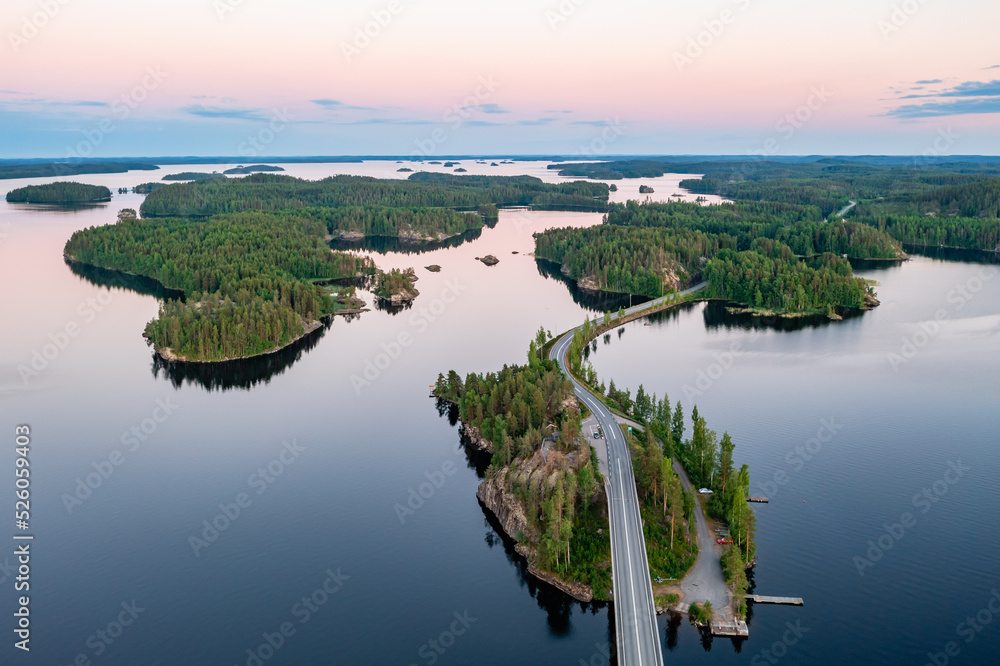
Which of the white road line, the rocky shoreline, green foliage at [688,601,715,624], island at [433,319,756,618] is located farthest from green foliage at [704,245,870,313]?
green foliage at [688,601,715,624]

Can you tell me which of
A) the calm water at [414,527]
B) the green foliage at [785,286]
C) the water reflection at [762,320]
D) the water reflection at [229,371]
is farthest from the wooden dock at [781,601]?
the green foliage at [785,286]

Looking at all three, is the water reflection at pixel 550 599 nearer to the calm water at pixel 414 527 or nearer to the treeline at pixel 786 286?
the calm water at pixel 414 527

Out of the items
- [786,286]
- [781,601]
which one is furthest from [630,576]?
[786,286]

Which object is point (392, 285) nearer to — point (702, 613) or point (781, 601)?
point (702, 613)

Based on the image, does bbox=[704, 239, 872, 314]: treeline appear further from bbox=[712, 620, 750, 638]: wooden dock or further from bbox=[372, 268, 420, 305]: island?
bbox=[712, 620, 750, 638]: wooden dock

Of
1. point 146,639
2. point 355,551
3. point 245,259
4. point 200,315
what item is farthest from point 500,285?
point 146,639

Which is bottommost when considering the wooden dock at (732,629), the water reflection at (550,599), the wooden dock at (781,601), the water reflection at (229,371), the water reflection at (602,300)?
the water reflection at (550,599)
